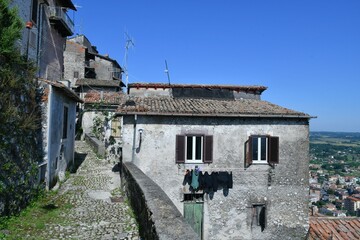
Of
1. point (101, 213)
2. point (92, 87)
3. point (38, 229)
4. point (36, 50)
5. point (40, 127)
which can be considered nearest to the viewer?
point (38, 229)

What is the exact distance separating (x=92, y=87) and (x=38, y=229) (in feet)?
107

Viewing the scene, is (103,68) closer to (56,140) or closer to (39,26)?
(39,26)

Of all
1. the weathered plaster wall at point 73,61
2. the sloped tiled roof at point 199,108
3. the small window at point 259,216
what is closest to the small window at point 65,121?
the sloped tiled roof at point 199,108

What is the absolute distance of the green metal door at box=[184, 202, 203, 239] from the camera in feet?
44.0

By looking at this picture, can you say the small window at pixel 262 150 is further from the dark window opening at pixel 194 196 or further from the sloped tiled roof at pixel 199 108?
the dark window opening at pixel 194 196

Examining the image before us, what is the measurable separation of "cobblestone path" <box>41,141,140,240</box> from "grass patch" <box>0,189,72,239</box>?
18 cm

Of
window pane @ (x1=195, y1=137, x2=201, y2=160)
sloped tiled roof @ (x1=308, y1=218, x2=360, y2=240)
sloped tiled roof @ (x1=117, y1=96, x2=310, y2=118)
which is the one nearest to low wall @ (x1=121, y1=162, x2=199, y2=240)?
sloped tiled roof @ (x1=117, y1=96, x2=310, y2=118)

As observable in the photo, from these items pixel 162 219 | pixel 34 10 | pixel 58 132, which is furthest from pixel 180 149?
pixel 34 10

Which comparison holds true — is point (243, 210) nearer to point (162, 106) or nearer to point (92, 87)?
point (162, 106)

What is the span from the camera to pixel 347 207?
28.7 meters

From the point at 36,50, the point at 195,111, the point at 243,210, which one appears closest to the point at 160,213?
the point at 195,111

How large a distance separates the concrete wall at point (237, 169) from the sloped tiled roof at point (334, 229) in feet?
1.97

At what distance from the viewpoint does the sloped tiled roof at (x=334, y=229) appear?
12312 mm

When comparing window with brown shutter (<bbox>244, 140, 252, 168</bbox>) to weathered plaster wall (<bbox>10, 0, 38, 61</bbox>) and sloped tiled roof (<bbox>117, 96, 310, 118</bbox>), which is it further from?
weathered plaster wall (<bbox>10, 0, 38, 61</bbox>)
